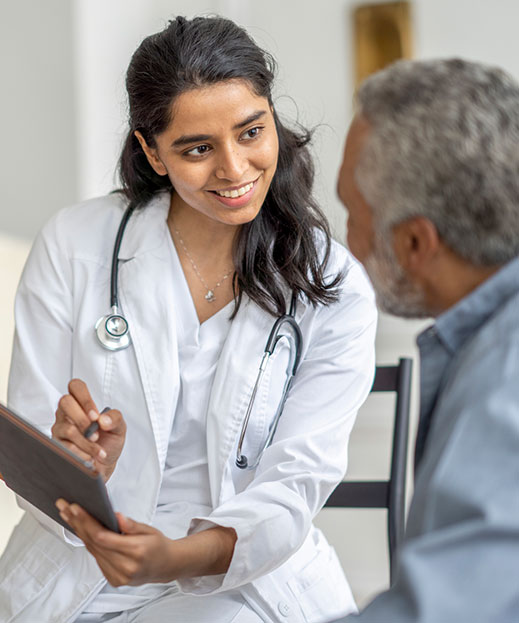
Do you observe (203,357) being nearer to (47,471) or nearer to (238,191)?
(238,191)

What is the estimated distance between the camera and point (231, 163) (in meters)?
1.42

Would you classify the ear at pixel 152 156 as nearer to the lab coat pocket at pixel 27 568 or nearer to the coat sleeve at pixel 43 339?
the coat sleeve at pixel 43 339

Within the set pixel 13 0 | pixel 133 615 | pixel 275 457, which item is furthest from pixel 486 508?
pixel 13 0

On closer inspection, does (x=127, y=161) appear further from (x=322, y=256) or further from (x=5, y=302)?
(x=5, y=302)

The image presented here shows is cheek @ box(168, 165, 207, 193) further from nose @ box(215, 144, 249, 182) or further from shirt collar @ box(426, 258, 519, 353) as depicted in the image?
shirt collar @ box(426, 258, 519, 353)

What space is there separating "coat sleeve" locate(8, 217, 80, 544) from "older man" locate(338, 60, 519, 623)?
68cm

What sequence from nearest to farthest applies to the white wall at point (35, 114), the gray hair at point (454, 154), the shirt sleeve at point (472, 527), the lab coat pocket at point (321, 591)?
the shirt sleeve at point (472, 527), the gray hair at point (454, 154), the lab coat pocket at point (321, 591), the white wall at point (35, 114)

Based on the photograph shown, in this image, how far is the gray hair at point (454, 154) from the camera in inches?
33.8

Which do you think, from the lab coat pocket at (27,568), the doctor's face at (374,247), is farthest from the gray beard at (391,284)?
the lab coat pocket at (27,568)

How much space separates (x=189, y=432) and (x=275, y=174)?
1.64 feet

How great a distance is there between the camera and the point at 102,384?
1.47 meters

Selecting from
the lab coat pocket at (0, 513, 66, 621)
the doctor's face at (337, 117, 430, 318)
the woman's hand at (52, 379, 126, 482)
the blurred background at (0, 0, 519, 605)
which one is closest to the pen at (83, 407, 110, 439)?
the woman's hand at (52, 379, 126, 482)

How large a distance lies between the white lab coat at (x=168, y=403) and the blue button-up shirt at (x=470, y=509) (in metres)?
0.50

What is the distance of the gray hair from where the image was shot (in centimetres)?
A: 86
